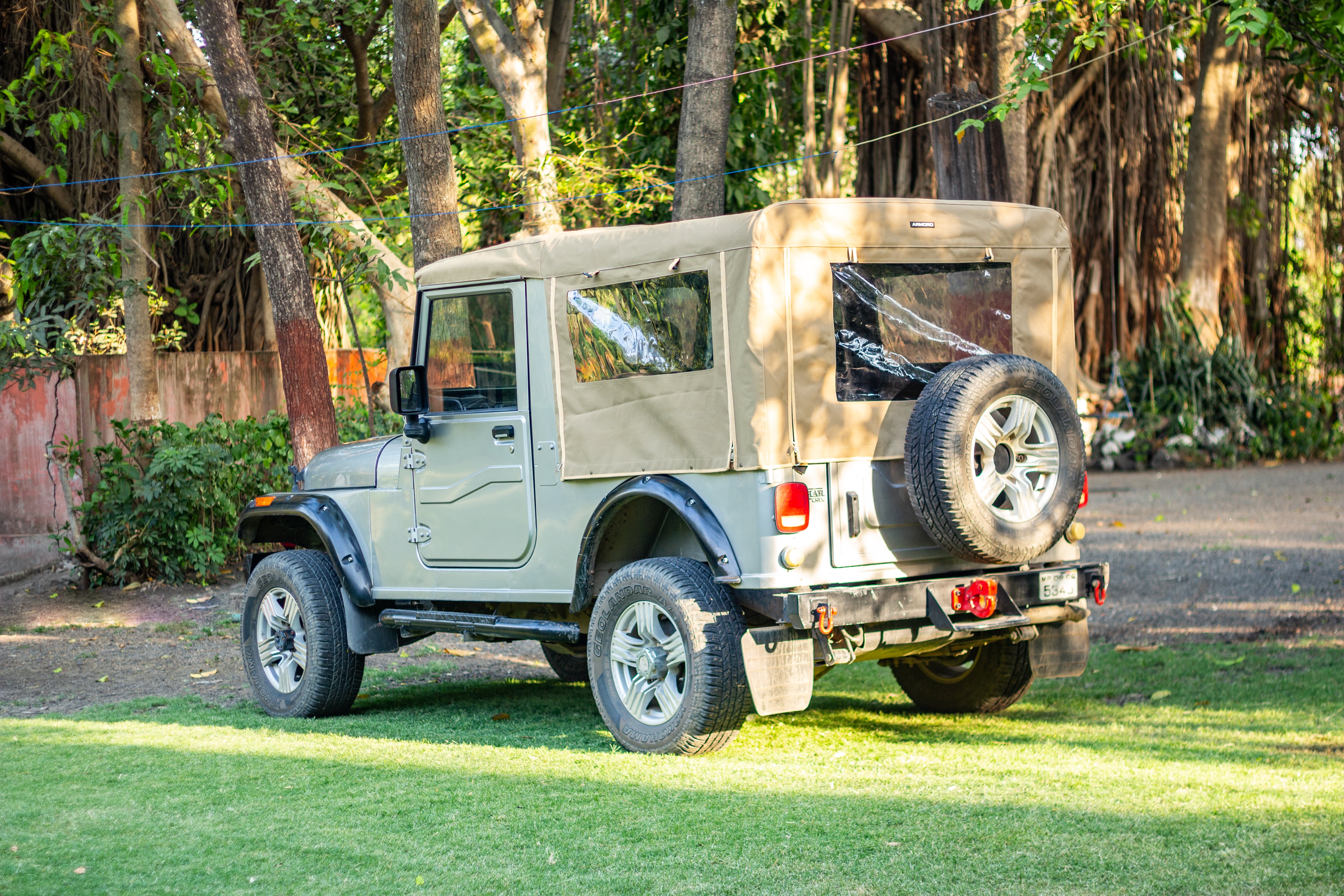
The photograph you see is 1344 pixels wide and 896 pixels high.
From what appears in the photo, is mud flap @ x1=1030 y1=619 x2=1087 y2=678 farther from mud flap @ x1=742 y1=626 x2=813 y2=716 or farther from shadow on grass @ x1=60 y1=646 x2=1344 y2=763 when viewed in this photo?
mud flap @ x1=742 y1=626 x2=813 y2=716

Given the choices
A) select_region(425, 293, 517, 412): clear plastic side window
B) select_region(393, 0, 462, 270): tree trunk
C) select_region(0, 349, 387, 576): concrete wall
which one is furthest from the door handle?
select_region(0, 349, 387, 576): concrete wall

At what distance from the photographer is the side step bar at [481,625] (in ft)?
20.9

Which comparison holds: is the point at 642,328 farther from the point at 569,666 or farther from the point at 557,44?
the point at 557,44

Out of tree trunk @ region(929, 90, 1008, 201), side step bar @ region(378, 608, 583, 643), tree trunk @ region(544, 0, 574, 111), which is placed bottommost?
side step bar @ region(378, 608, 583, 643)

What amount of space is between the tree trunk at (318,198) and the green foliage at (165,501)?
1710mm

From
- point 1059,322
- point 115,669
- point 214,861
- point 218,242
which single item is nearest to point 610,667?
point 214,861

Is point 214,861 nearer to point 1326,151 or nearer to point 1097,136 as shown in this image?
point 1097,136

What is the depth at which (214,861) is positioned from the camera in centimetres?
443

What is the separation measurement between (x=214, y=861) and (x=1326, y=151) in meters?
20.3

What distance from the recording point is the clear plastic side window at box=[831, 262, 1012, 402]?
18.8 ft

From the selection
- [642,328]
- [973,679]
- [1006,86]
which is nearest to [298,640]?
[642,328]

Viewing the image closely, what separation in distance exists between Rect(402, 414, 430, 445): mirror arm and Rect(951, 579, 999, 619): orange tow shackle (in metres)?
2.64

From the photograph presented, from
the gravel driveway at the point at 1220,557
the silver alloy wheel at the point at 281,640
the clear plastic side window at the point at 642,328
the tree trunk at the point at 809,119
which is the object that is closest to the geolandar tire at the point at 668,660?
the clear plastic side window at the point at 642,328

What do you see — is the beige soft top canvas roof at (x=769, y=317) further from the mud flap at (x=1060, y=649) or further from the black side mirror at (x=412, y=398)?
the mud flap at (x=1060, y=649)
